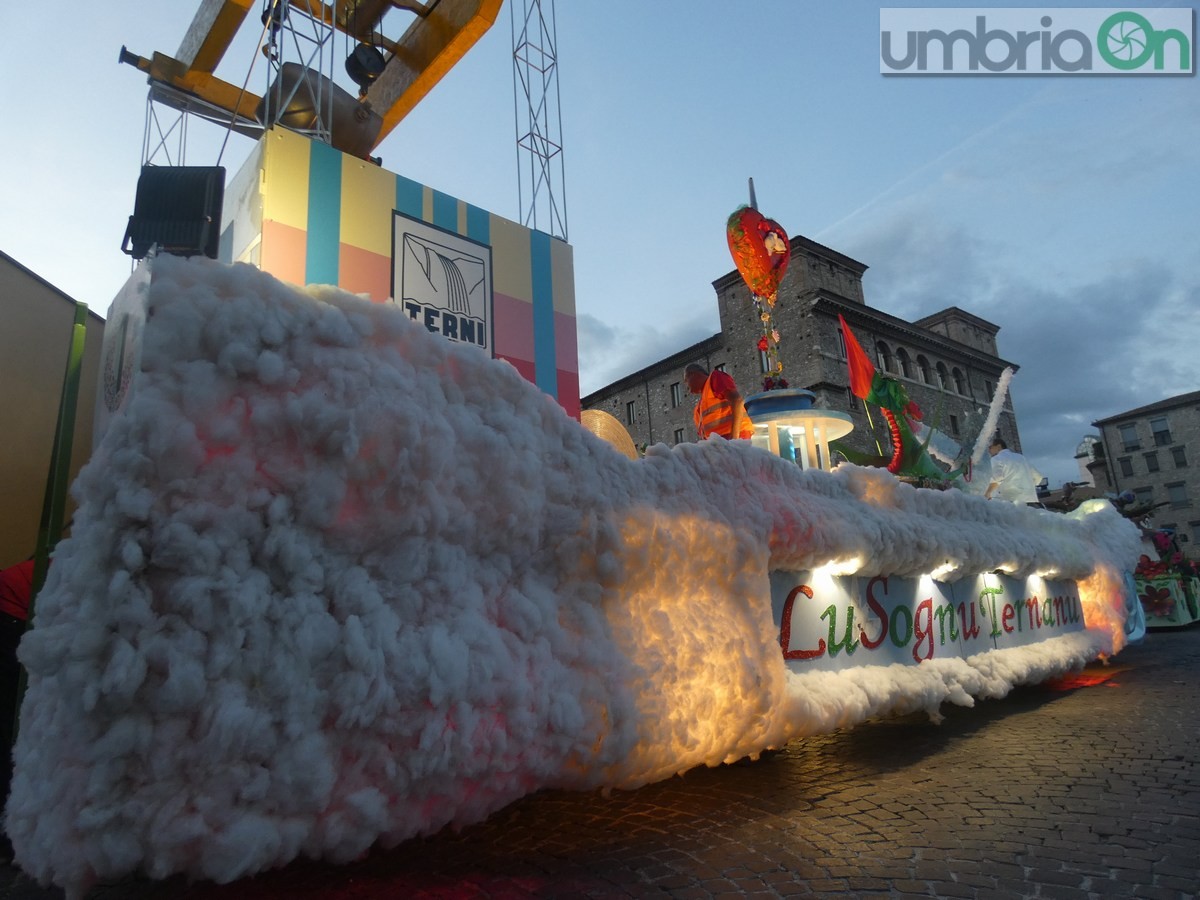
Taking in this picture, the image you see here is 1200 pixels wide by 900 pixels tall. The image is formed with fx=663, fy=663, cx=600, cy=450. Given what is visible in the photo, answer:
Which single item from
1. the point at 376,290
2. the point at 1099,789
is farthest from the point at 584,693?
the point at 376,290

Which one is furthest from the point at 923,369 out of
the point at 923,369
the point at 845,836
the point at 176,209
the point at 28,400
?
the point at 28,400

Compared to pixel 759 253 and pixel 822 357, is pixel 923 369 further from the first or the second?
pixel 759 253

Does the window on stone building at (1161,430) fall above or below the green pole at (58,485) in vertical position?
above

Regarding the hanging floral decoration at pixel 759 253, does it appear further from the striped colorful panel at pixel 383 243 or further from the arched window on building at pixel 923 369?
the arched window on building at pixel 923 369

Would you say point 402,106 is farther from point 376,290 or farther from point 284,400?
point 284,400

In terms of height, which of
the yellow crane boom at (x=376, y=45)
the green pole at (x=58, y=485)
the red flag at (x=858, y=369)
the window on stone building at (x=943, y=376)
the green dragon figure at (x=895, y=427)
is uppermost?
the window on stone building at (x=943, y=376)

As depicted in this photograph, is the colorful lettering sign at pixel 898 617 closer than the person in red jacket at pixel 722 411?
Yes

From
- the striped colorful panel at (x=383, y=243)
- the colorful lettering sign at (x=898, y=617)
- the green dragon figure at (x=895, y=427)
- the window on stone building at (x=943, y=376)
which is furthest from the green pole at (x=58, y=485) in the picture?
the window on stone building at (x=943, y=376)

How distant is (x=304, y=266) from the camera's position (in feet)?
12.7

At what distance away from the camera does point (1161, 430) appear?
1772 inches

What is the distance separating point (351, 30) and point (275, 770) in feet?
27.0

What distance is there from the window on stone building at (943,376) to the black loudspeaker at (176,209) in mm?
30992

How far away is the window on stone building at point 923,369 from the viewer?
28781 mm

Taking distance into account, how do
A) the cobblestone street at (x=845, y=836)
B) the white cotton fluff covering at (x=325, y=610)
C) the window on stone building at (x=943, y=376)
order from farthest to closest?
the window on stone building at (x=943, y=376) → the cobblestone street at (x=845, y=836) → the white cotton fluff covering at (x=325, y=610)
